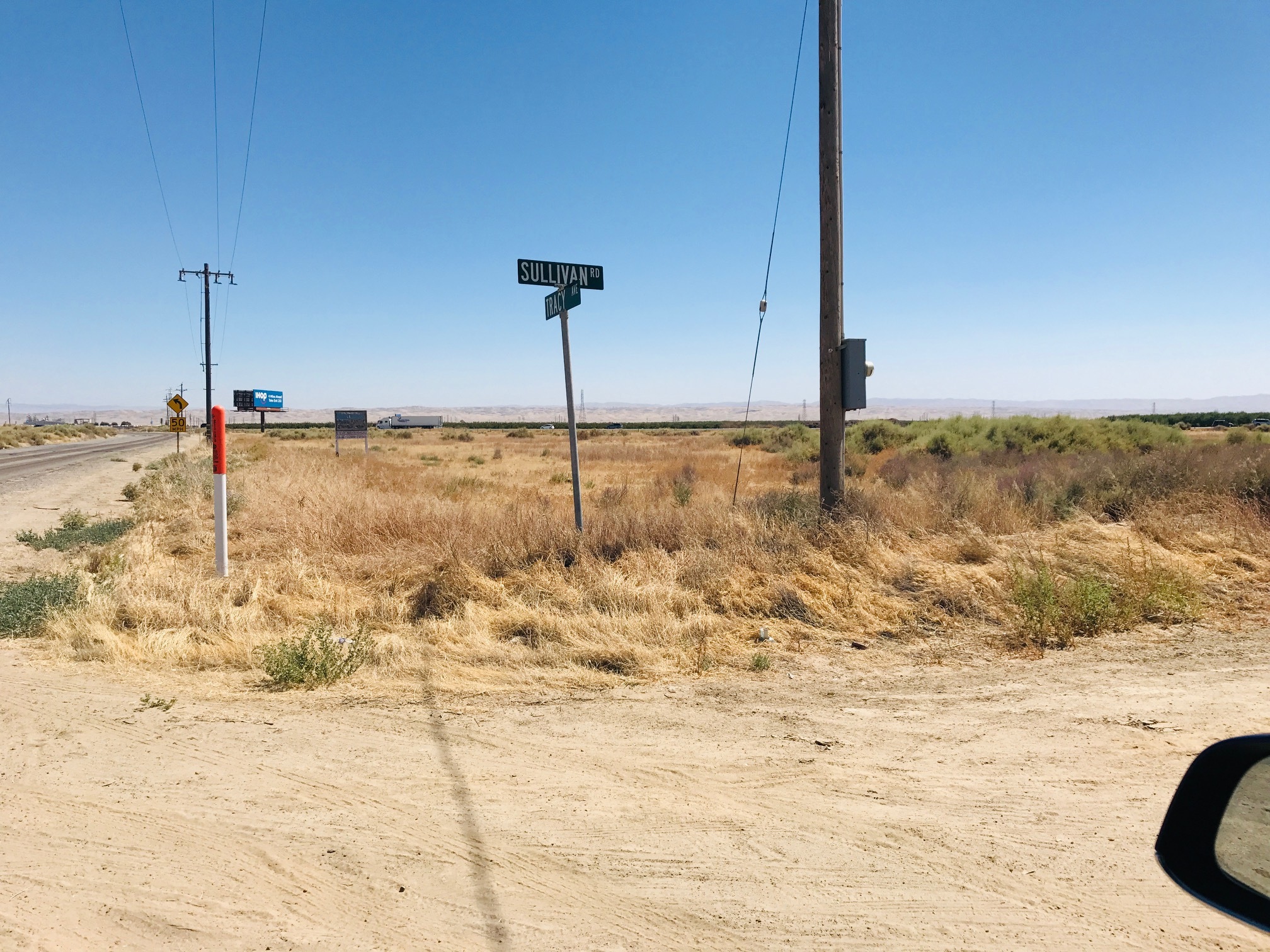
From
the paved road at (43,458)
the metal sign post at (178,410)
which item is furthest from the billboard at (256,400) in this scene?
the metal sign post at (178,410)

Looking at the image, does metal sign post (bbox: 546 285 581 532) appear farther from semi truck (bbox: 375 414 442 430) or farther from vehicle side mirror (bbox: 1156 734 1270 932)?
semi truck (bbox: 375 414 442 430)

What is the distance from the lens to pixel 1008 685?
552 cm

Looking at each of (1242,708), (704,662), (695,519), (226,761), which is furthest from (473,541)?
(1242,708)

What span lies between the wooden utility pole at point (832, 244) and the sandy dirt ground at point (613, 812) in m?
4.30

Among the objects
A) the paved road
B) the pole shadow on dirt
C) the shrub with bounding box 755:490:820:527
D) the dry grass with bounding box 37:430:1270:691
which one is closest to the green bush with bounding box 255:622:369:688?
the dry grass with bounding box 37:430:1270:691

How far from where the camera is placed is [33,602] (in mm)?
7164

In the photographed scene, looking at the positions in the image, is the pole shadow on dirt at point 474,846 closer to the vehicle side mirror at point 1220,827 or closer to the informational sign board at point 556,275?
the vehicle side mirror at point 1220,827

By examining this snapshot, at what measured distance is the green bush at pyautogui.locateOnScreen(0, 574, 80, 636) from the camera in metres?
6.74

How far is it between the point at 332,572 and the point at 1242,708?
26.1ft

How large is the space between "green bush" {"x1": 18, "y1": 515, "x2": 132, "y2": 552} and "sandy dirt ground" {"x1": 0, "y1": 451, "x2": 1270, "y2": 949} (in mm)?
7025

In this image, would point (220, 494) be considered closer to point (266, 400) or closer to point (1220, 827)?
point (1220, 827)

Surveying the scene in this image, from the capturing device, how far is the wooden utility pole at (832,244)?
31.4ft

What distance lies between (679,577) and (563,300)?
339 cm

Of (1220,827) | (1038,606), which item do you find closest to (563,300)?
(1038,606)
